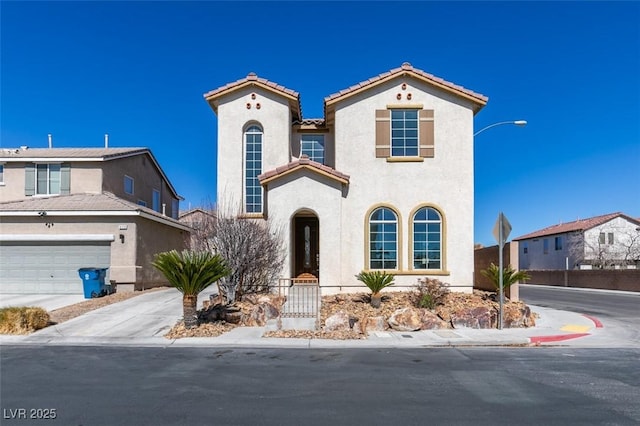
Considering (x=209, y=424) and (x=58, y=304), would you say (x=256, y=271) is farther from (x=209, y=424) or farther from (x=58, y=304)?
(x=209, y=424)

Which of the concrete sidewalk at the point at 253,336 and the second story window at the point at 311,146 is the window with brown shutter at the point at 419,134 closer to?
the second story window at the point at 311,146

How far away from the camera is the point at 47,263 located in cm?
2089

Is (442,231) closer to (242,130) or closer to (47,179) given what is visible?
(242,130)

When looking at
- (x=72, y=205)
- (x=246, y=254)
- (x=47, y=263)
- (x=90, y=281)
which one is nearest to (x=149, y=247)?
(x=72, y=205)

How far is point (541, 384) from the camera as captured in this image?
8227 mm

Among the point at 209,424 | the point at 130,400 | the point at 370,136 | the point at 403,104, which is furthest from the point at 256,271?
the point at 209,424

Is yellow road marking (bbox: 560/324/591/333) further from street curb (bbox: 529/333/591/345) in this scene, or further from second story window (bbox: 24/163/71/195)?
second story window (bbox: 24/163/71/195)

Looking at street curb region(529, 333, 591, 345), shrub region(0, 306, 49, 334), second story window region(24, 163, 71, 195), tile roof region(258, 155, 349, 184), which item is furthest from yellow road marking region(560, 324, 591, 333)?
second story window region(24, 163, 71, 195)

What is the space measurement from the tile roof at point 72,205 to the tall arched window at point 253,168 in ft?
16.9

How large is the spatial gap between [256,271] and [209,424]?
1004 centimetres

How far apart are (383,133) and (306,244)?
4890mm

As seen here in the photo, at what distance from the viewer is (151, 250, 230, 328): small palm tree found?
13.0m

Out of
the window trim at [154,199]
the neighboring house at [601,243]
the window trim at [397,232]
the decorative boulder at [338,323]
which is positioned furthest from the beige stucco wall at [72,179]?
the neighboring house at [601,243]

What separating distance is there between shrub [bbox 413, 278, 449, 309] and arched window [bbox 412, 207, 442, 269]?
5.75ft
